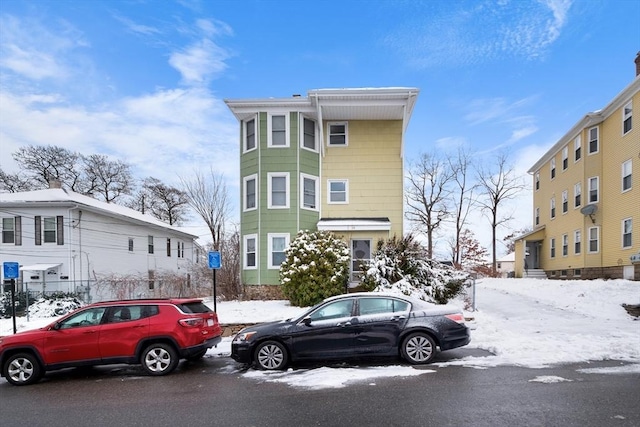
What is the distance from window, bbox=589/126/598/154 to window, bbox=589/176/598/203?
160 cm

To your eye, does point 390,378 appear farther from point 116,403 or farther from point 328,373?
point 116,403

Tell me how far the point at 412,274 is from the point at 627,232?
13.0 m

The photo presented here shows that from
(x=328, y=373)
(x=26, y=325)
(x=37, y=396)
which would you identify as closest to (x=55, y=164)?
(x=26, y=325)

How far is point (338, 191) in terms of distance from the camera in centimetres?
1952

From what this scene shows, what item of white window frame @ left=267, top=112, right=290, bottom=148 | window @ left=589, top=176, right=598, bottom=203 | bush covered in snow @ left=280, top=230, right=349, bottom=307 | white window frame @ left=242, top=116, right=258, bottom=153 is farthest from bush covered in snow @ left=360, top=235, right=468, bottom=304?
window @ left=589, top=176, right=598, bottom=203

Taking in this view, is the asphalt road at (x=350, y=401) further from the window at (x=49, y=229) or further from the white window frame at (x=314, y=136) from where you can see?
the window at (x=49, y=229)

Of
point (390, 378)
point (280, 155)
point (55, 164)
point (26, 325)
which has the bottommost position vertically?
point (26, 325)

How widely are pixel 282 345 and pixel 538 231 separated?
92.8ft

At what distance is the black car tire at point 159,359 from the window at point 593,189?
78.8ft

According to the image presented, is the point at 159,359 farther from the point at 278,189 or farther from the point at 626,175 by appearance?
the point at 626,175

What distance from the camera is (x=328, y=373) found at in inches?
293

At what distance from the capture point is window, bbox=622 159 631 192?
790 inches

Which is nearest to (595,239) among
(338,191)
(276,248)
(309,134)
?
(338,191)

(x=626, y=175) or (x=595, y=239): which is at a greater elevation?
(x=626, y=175)
